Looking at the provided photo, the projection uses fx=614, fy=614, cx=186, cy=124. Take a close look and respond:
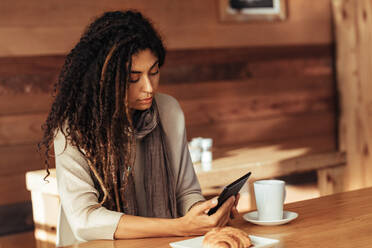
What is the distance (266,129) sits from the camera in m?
4.44

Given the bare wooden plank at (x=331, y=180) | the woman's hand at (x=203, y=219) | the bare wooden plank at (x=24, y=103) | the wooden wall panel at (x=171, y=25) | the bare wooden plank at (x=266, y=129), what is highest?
the wooden wall panel at (x=171, y=25)

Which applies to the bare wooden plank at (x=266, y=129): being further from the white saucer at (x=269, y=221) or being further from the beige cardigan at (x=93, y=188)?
the white saucer at (x=269, y=221)

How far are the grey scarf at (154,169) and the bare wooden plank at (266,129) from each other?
2155 mm

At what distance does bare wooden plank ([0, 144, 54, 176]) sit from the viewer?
3443 mm

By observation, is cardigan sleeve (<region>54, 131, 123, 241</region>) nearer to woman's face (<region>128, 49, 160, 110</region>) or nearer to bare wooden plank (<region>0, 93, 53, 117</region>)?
woman's face (<region>128, 49, 160, 110</region>)

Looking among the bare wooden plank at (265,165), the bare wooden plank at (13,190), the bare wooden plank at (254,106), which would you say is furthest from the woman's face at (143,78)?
the bare wooden plank at (254,106)

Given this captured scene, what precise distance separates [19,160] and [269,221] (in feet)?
7.53

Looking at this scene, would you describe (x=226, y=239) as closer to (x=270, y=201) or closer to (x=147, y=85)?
(x=270, y=201)

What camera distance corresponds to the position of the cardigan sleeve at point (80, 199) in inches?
61.2

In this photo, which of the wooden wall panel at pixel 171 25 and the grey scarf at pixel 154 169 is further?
the wooden wall panel at pixel 171 25

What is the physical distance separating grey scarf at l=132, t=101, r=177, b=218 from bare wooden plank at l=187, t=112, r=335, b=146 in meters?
2.15

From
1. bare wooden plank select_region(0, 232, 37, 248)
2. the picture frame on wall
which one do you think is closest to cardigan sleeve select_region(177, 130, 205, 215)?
bare wooden plank select_region(0, 232, 37, 248)

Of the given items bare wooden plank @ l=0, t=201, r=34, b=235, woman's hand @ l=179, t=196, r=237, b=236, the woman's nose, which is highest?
the woman's nose

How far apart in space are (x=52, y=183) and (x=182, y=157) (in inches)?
29.9
